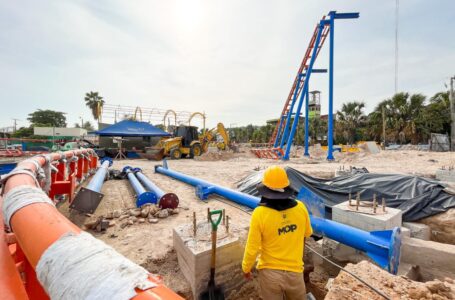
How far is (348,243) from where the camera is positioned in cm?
315

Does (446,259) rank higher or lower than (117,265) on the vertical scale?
lower

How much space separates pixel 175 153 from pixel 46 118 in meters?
54.7

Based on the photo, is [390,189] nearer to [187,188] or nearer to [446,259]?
[446,259]

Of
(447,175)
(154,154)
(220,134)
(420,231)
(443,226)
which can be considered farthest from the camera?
(220,134)

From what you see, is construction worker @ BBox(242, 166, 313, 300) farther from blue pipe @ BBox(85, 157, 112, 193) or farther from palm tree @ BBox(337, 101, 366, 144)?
palm tree @ BBox(337, 101, 366, 144)

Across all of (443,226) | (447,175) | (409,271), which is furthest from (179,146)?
(409,271)

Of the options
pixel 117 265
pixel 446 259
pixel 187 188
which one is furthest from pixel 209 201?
pixel 117 265

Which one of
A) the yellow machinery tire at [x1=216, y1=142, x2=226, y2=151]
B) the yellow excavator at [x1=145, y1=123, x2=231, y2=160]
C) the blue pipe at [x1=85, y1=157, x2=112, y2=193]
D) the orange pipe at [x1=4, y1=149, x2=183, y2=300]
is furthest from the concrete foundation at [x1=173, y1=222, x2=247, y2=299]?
the yellow machinery tire at [x1=216, y1=142, x2=226, y2=151]

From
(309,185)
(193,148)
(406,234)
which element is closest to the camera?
(406,234)

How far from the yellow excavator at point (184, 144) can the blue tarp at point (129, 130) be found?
1.50 m

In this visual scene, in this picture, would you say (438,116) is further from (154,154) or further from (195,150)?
(154,154)

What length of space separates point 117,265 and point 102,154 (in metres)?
18.9

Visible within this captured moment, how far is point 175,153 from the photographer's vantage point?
18328mm

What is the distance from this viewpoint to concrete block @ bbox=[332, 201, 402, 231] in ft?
10.9
